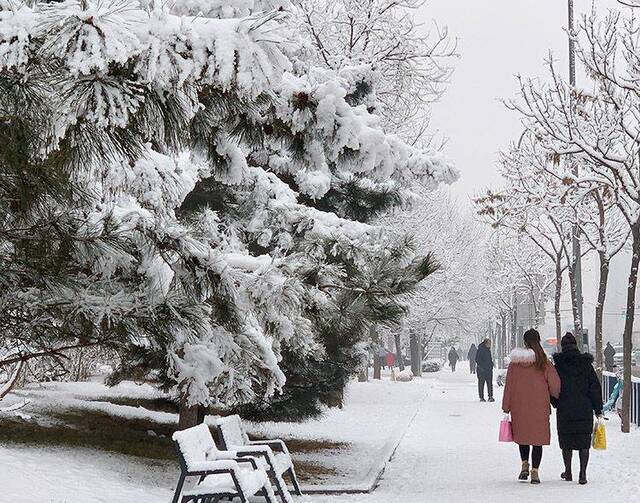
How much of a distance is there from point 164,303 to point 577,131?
1111 cm

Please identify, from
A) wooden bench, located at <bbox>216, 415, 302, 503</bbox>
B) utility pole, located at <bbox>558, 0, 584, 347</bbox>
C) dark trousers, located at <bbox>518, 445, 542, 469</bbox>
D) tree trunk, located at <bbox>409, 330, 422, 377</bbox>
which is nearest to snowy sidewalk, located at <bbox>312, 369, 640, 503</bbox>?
dark trousers, located at <bbox>518, 445, 542, 469</bbox>

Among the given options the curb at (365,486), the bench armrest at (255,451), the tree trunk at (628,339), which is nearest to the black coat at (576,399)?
the curb at (365,486)

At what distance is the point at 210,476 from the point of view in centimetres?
797

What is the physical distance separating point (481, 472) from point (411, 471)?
34.6 inches

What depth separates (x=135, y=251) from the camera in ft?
19.0

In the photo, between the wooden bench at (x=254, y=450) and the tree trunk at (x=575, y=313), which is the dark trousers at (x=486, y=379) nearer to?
the tree trunk at (x=575, y=313)

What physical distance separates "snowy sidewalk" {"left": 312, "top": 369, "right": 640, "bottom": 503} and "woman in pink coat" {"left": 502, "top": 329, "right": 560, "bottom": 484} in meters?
0.45

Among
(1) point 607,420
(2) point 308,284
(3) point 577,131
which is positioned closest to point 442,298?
(1) point 607,420

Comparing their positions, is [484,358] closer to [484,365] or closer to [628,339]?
[484,365]

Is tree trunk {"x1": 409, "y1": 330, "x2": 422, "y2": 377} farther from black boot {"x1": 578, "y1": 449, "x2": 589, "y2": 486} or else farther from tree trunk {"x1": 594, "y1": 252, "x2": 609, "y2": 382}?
black boot {"x1": 578, "y1": 449, "x2": 589, "y2": 486}

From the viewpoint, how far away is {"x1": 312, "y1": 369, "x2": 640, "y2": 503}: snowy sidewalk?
390 inches

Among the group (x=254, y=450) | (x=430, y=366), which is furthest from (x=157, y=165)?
(x=430, y=366)

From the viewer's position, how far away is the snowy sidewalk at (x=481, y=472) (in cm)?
991

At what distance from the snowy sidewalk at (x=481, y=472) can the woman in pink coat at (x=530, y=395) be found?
450 millimetres
